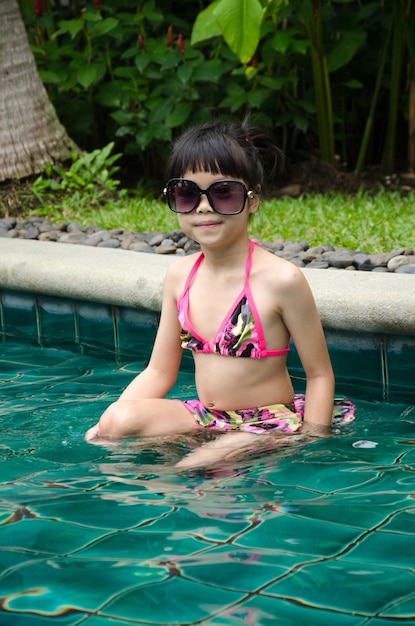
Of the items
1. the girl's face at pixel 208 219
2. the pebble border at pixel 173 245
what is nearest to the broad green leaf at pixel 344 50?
the pebble border at pixel 173 245

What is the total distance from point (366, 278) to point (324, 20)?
16.0ft

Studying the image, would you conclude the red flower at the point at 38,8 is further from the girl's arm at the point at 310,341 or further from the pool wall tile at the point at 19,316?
the girl's arm at the point at 310,341

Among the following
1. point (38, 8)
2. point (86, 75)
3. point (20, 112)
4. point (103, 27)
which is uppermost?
point (38, 8)

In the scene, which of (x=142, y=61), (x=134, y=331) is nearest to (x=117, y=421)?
(x=134, y=331)

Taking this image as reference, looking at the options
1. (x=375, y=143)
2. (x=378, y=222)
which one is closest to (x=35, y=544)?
(x=378, y=222)

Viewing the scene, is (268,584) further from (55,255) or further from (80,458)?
Result: (55,255)

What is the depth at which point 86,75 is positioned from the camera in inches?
297

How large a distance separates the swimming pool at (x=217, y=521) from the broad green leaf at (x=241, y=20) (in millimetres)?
3018

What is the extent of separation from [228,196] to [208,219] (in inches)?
3.8

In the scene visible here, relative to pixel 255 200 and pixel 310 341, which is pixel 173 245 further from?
pixel 310 341

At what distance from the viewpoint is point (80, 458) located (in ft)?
9.80

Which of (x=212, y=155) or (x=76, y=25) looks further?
(x=76, y=25)

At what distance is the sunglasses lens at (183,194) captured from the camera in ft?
9.84

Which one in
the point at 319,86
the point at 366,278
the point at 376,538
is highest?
the point at 319,86
